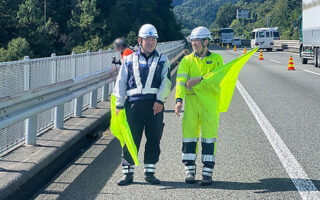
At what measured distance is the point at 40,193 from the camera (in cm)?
535

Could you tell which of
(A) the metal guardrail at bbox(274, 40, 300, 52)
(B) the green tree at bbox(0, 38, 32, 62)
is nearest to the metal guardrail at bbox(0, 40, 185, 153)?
(A) the metal guardrail at bbox(274, 40, 300, 52)

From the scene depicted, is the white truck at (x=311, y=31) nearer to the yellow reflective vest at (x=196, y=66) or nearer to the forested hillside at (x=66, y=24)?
the yellow reflective vest at (x=196, y=66)

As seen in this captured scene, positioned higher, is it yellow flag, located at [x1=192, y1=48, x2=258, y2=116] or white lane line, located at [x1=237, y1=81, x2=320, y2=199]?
yellow flag, located at [x1=192, y1=48, x2=258, y2=116]

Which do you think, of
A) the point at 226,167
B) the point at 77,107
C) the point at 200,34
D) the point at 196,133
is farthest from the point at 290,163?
the point at 77,107

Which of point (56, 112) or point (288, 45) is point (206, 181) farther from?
point (288, 45)

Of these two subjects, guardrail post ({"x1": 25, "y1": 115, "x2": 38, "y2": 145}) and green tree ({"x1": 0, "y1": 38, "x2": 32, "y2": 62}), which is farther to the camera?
green tree ({"x1": 0, "y1": 38, "x2": 32, "y2": 62})

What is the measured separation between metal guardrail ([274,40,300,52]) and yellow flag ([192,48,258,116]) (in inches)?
1589

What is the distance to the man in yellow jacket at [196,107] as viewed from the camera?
5.81m

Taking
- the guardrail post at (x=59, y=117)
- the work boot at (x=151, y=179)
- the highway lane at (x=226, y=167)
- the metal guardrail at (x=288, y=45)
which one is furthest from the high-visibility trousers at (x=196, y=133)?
the metal guardrail at (x=288, y=45)

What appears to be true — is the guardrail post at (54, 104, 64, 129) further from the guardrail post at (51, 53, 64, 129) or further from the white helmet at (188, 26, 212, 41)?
the white helmet at (188, 26, 212, 41)

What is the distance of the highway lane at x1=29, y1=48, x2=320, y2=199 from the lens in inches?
212

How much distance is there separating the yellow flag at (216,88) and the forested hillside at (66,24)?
Answer: 6610 centimetres

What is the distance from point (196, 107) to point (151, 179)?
0.96m

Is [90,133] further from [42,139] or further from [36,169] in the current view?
[36,169]
